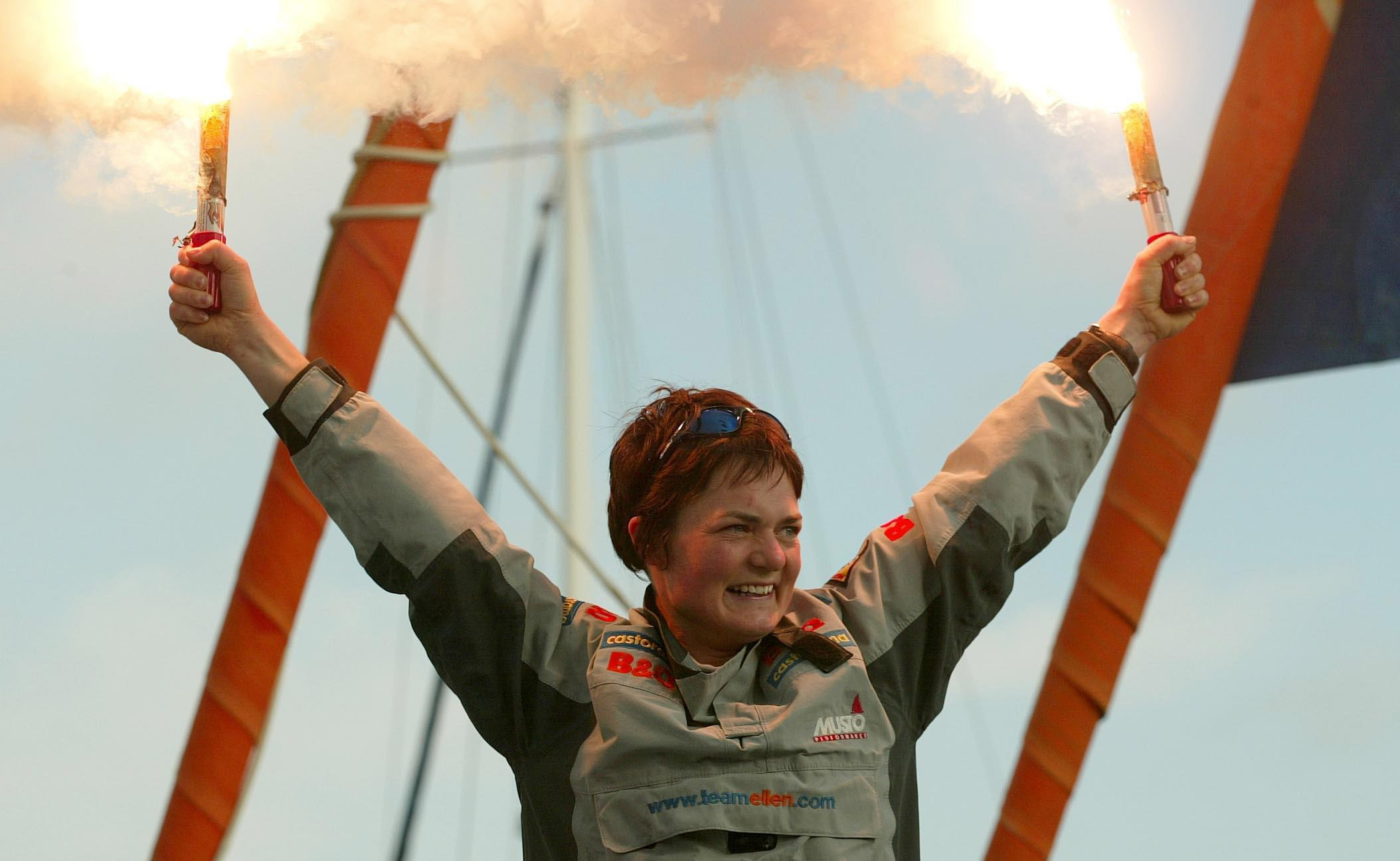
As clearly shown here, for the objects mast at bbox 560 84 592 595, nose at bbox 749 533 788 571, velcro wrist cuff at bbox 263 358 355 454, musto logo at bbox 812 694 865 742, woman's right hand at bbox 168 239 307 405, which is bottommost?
musto logo at bbox 812 694 865 742

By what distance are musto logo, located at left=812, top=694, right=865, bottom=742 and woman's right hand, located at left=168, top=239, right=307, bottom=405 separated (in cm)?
105

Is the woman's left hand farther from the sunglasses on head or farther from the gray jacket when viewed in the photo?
the sunglasses on head

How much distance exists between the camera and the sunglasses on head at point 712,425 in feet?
8.25

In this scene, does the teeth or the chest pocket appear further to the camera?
the teeth

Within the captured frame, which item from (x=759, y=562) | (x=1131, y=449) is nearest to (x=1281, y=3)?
(x=1131, y=449)

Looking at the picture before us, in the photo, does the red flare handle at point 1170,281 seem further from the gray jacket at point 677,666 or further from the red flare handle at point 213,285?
the red flare handle at point 213,285

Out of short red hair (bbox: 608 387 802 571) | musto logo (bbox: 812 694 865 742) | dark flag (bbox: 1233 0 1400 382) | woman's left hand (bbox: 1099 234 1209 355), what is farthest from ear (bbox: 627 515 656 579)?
dark flag (bbox: 1233 0 1400 382)

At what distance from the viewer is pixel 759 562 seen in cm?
240

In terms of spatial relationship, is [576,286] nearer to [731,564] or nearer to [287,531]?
[287,531]

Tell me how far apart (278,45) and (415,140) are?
1846 millimetres

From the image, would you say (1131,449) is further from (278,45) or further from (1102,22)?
(278,45)

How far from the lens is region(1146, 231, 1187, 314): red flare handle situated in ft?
8.91

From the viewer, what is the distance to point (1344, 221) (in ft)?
15.7

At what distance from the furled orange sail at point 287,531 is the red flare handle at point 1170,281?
9.69 ft
